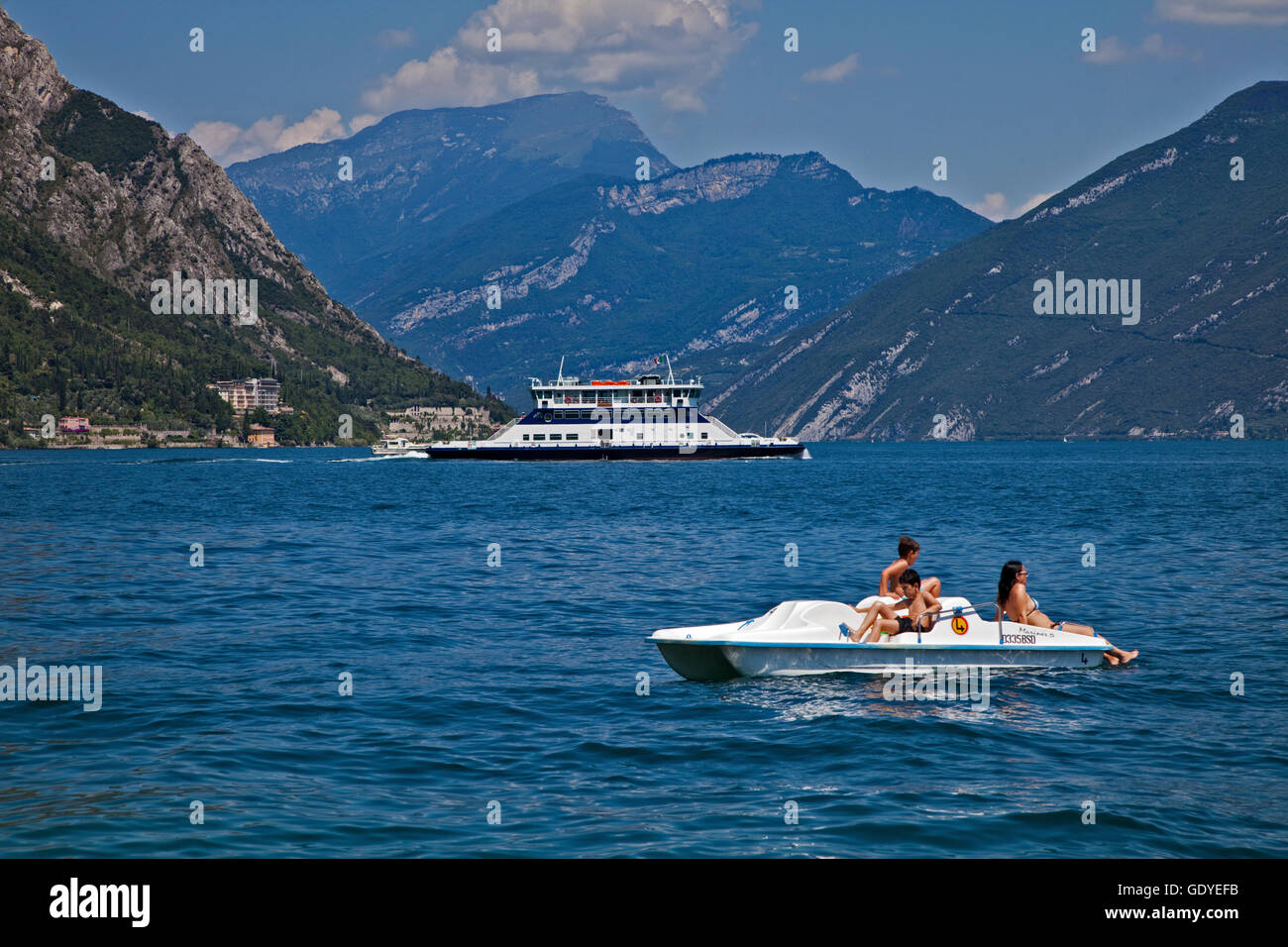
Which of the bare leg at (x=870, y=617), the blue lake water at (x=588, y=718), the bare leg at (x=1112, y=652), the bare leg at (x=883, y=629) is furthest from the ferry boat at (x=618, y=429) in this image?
the bare leg at (x=883, y=629)

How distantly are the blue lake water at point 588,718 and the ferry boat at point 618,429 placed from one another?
100803mm

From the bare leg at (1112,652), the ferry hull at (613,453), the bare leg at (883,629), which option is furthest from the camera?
the ferry hull at (613,453)

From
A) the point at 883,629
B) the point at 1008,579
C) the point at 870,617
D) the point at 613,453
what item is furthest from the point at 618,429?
the point at 883,629

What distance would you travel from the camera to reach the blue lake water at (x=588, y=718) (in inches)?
480

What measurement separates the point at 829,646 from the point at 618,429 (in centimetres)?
12881

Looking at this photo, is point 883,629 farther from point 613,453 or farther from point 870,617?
point 613,453

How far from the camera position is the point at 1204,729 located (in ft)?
54.3

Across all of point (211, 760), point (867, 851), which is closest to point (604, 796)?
point (867, 851)

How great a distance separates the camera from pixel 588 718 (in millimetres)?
17234

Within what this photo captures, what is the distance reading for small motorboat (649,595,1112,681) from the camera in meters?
19.4

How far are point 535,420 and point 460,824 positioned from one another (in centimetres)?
13929

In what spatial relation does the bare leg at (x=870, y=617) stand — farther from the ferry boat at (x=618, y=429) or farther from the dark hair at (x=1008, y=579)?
the ferry boat at (x=618, y=429)
